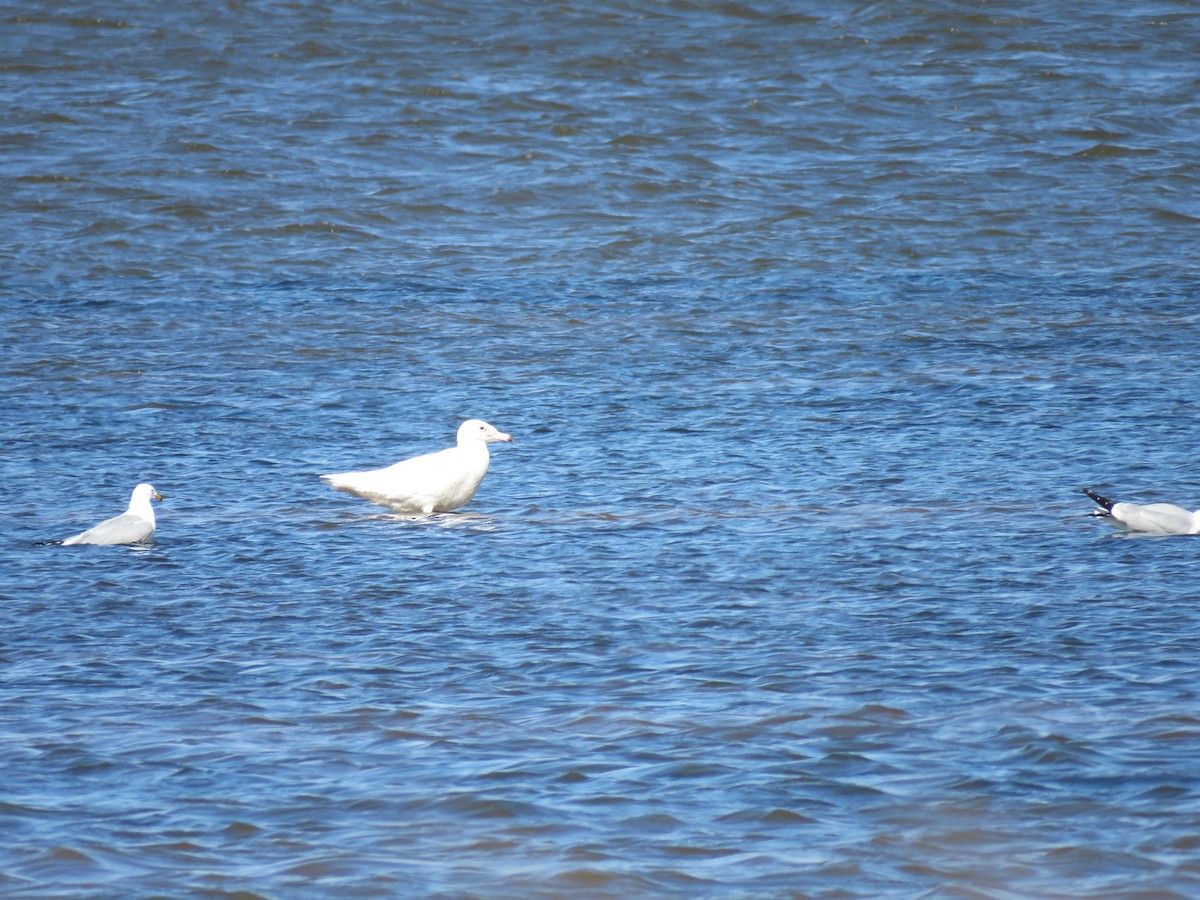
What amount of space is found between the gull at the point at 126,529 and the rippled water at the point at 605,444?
0.23ft

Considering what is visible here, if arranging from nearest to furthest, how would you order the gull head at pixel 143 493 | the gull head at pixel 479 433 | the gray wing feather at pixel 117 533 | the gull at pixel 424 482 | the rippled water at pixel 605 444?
the rippled water at pixel 605 444 < the gray wing feather at pixel 117 533 < the gull head at pixel 143 493 < the gull at pixel 424 482 < the gull head at pixel 479 433

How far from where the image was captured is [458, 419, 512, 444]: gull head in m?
8.25

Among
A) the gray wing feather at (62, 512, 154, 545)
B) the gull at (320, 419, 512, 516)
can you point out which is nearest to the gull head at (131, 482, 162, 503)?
the gray wing feather at (62, 512, 154, 545)

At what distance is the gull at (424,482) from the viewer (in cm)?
790

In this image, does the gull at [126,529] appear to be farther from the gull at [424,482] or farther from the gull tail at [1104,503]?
the gull tail at [1104,503]

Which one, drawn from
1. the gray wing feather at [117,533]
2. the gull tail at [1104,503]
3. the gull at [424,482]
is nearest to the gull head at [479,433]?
the gull at [424,482]

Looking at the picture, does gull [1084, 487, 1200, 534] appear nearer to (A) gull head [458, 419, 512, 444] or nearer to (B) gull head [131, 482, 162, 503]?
(A) gull head [458, 419, 512, 444]

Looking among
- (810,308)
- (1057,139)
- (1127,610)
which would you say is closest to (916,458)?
(1127,610)

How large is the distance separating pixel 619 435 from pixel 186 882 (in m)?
5.45

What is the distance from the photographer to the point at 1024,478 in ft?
25.6

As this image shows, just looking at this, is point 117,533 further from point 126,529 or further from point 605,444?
point 605,444

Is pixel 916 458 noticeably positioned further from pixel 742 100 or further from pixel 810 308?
pixel 742 100

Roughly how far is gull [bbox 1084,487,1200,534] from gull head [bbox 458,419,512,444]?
2.96 meters

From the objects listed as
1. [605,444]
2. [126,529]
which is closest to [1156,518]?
[605,444]
